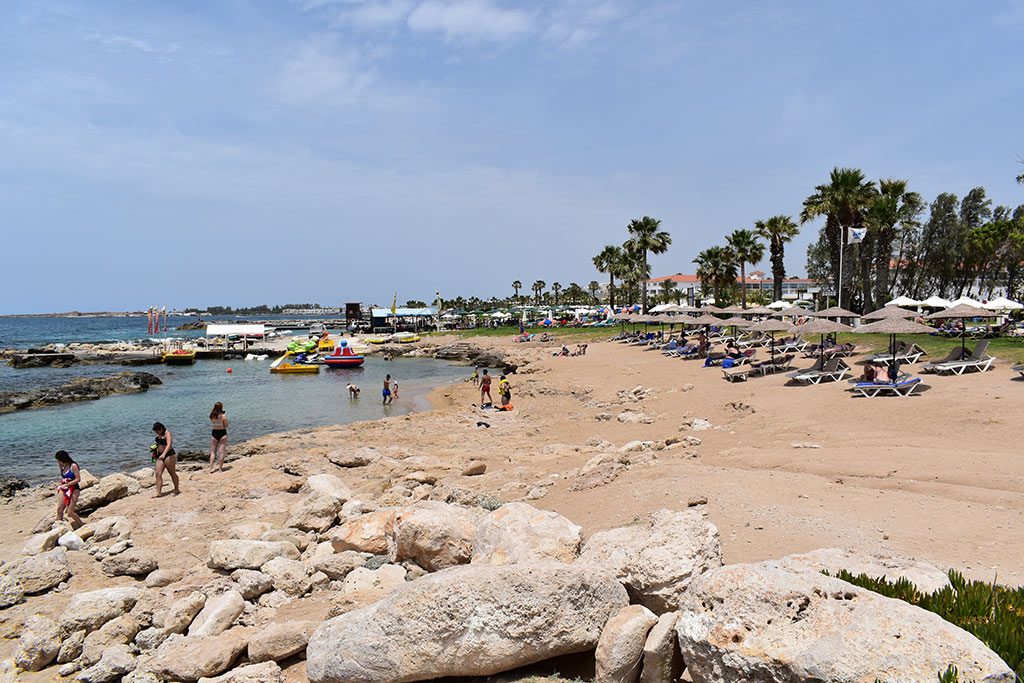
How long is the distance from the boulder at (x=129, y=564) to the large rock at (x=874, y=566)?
306 inches

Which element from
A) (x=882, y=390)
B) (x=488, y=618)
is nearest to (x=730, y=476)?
(x=488, y=618)

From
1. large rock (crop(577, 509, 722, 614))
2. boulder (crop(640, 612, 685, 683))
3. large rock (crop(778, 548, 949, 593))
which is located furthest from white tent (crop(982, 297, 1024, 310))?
boulder (crop(640, 612, 685, 683))

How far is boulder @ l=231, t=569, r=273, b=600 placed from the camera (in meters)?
6.39

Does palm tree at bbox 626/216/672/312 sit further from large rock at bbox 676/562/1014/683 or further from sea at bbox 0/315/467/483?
large rock at bbox 676/562/1014/683

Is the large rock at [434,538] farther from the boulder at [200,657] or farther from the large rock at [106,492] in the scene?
the large rock at [106,492]

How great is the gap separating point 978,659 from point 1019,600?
4.09 feet

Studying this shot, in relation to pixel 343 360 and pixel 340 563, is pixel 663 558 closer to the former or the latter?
pixel 340 563

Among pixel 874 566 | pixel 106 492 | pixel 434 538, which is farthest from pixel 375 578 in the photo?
pixel 106 492

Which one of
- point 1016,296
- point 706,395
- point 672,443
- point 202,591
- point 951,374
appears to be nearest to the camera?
point 202,591

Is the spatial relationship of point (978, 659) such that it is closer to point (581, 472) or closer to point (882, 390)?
point (581, 472)

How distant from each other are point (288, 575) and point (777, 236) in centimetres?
4309

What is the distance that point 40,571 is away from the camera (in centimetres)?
732

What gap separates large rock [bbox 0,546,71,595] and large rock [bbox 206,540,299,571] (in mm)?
1931

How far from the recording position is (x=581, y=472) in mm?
10242
